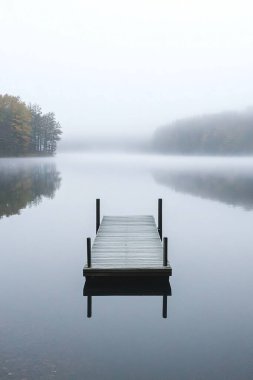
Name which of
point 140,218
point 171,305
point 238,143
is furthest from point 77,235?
point 238,143

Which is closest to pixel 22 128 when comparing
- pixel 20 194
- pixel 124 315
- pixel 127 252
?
pixel 20 194

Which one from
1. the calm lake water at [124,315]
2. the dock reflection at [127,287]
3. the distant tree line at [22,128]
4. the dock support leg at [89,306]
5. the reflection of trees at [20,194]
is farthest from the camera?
the distant tree line at [22,128]

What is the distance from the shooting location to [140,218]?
950 inches

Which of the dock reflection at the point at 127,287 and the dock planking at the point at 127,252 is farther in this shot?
the dock planking at the point at 127,252

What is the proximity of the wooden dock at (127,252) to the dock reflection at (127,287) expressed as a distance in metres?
0.56

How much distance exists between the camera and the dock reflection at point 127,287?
43.0ft

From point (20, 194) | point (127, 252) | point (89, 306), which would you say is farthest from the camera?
point (20, 194)

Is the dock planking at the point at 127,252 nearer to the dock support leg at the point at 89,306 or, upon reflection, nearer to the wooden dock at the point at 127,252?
the wooden dock at the point at 127,252

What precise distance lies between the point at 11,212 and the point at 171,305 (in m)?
21.8

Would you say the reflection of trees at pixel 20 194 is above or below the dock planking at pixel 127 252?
below

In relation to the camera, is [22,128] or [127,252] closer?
[127,252]

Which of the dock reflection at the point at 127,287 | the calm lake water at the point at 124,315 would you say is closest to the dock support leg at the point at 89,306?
the dock reflection at the point at 127,287

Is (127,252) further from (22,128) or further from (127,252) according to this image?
(22,128)

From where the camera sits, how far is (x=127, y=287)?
13.5 m
